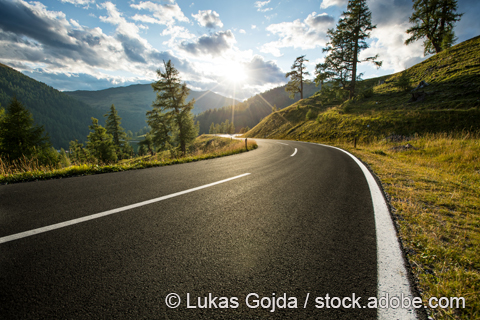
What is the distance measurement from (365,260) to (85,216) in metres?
3.81

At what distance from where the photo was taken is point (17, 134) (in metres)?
17.8

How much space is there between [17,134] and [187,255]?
2694 cm

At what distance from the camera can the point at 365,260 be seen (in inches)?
74.2

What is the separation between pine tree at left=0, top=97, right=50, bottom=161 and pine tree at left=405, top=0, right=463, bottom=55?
2095 inches

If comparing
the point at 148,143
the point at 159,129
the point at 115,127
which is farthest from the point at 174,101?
the point at 148,143

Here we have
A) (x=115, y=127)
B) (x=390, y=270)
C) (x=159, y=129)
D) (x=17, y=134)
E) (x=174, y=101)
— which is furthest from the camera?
(x=115, y=127)

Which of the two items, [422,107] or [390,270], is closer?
[390,270]

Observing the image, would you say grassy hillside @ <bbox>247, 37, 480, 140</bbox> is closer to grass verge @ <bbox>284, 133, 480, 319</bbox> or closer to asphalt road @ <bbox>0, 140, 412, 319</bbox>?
grass verge @ <bbox>284, 133, 480, 319</bbox>

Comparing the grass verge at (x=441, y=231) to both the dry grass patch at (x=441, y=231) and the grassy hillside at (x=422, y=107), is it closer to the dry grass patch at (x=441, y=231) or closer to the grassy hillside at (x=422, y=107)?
the dry grass patch at (x=441, y=231)

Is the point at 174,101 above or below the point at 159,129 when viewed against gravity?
above

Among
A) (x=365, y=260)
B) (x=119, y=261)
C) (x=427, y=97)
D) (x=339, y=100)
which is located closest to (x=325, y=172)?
(x=365, y=260)

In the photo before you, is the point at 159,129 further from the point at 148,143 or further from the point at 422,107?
the point at 422,107

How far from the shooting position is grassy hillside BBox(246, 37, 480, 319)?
5.64 feet

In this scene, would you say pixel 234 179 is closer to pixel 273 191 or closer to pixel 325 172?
pixel 273 191
